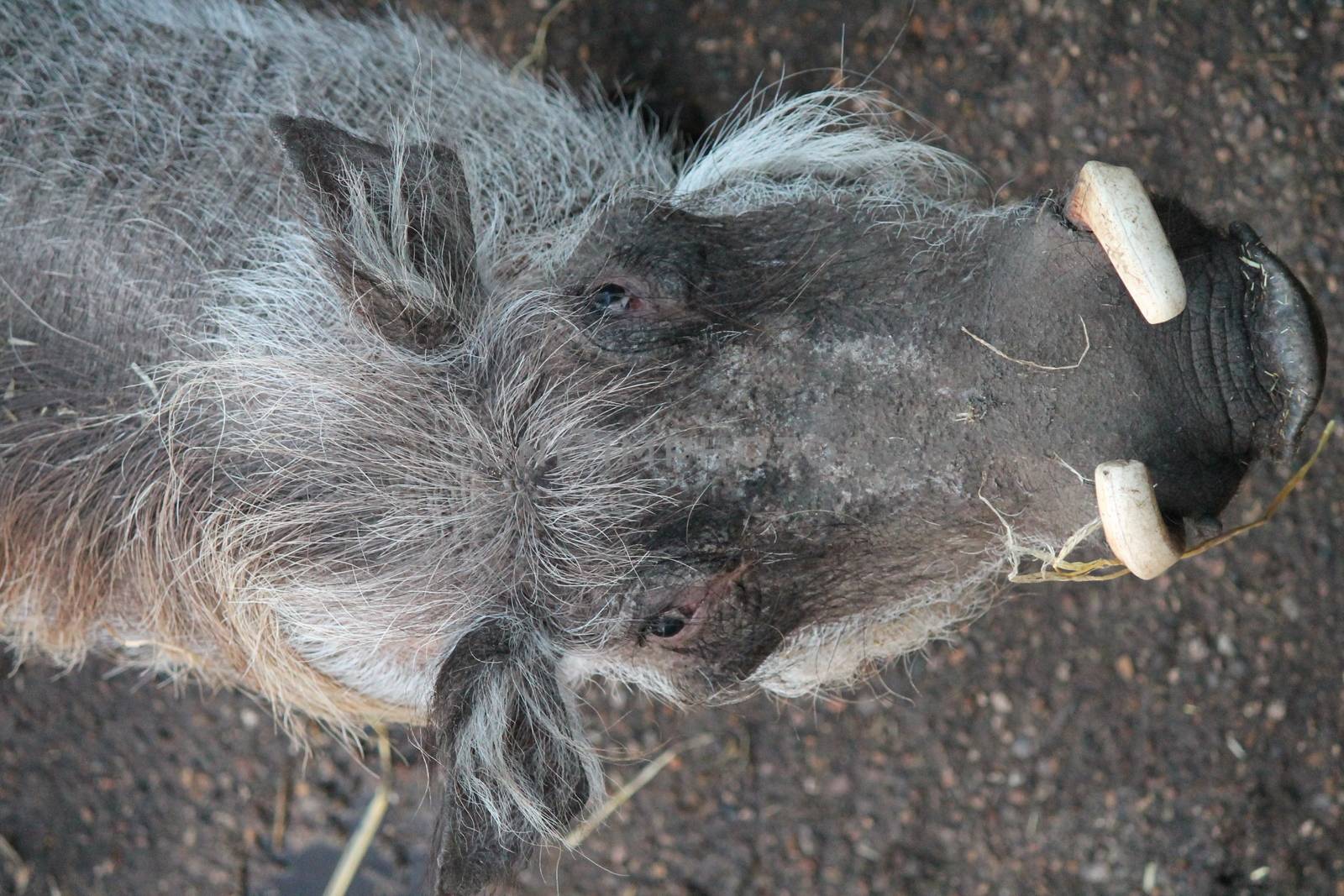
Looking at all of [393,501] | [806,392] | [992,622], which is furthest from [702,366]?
[992,622]

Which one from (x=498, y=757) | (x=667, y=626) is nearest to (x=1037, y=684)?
(x=667, y=626)

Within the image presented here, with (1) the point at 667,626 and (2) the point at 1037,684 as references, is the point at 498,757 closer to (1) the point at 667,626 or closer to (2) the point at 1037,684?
(1) the point at 667,626

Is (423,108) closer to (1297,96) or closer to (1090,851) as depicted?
(1297,96)

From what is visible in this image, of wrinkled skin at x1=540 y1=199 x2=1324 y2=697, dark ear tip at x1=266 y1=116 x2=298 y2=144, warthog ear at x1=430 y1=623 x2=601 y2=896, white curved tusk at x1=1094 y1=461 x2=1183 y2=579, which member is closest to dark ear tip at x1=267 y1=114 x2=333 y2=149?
dark ear tip at x1=266 y1=116 x2=298 y2=144

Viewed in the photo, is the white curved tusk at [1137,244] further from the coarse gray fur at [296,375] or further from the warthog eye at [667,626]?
the warthog eye at [667,626]

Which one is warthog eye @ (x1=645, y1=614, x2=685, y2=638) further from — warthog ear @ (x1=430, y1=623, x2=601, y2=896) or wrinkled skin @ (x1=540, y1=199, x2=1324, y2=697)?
warthog ear @ (x1=430, y1=623, x2=601, y2=896)

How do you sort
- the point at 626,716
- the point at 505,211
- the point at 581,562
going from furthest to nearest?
the point at 626,716, the point at 505,211, the point at 581,562

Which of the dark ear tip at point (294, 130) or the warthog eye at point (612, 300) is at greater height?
the dark ear tip at point (294, 130)

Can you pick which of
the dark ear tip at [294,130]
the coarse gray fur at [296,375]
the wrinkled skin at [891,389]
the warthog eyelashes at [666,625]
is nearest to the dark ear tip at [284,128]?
the dark ear tip at [294,130]
